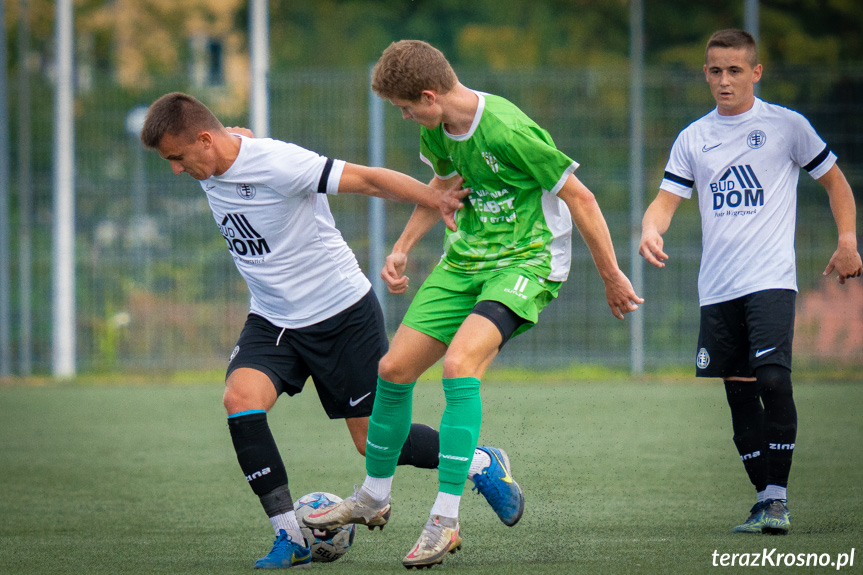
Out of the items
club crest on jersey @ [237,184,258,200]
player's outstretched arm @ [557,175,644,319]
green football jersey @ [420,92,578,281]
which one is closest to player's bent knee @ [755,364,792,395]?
player's outstretched arm @ [557,175,644,319]

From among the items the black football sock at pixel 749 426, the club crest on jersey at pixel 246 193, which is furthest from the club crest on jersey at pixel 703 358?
the club crest on jersey at pixel 246 193

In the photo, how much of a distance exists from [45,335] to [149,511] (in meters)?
8.09

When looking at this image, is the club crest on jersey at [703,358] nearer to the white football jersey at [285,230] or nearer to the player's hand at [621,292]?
the player's hand at [621,292]

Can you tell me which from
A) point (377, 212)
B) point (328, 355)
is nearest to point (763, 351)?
point (328, 355)

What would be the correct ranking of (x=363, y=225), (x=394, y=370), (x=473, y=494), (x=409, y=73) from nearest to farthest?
(x=409, y=73) → (x=394, y=370) → (x=473, y=494) → (x=363, y=225)

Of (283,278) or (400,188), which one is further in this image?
(283,278)

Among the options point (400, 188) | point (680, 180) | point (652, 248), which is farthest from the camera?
point (680, 180)

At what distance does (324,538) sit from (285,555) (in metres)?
0.30

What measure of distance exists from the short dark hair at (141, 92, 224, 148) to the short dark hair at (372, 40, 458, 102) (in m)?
0.74

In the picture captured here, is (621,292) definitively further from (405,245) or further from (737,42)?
(737,42)

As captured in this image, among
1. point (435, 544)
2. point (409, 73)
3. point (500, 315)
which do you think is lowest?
point (435, 544)

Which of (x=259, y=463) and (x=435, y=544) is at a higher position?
(x=259, y=463)

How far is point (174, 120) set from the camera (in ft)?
14.3

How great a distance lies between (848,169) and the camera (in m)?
11.9
